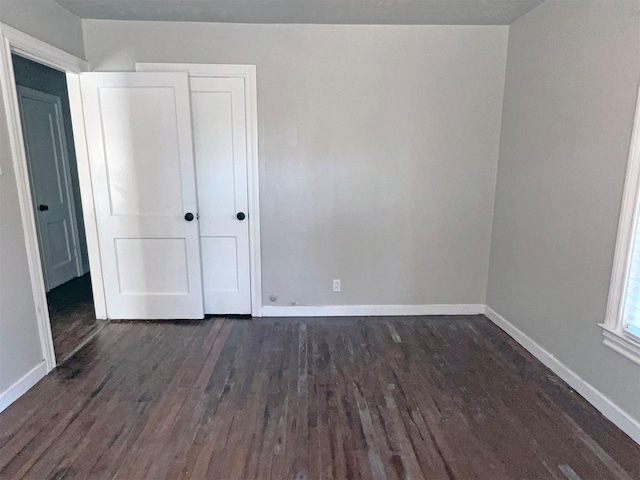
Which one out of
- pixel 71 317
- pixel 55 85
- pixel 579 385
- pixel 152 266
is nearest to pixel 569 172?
pixel 579 385

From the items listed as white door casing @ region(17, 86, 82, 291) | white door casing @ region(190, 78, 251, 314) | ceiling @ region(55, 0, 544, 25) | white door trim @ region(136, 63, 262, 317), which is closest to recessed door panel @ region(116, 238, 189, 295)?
white door casing @ region(190, 78, 251, 314)

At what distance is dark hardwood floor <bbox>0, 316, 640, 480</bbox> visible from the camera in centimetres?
172

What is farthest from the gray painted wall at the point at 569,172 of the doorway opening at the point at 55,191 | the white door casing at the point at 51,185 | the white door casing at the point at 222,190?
the white door casing at the point at 51,185

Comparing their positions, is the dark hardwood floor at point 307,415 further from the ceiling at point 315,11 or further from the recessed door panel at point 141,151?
the ceiling at point 315,11

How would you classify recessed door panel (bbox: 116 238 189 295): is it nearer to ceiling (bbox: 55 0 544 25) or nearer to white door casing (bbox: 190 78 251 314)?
white door casing (bbox: 190 78 251 314)

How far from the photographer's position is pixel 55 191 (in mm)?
4172

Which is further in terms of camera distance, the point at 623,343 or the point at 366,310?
the point at 366,310

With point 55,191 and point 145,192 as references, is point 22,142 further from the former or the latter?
point 55,191

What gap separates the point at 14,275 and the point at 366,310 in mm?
2687

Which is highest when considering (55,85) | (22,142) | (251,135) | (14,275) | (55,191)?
(55,85)

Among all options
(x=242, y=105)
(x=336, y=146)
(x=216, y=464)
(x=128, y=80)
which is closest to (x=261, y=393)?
(x=216, y=464)

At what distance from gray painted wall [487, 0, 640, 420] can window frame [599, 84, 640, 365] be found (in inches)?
2.0

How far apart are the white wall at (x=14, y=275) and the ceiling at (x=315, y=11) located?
48 centimetres

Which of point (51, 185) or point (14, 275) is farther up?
point (51, 185)
